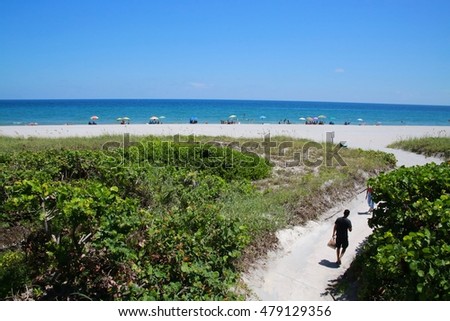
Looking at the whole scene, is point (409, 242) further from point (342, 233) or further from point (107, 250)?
point (107, 250)

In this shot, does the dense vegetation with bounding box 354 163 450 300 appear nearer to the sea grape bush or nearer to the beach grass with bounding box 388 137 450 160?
the sea grape bush

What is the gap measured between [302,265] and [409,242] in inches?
136

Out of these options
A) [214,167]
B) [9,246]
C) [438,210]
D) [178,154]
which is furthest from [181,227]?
[178,154]

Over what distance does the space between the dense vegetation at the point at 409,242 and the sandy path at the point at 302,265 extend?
0.86 m

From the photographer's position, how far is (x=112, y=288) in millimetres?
5234

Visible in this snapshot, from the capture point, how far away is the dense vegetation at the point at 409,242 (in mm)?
→ 4074

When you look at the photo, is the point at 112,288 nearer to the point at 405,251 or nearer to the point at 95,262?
the point at 95,262

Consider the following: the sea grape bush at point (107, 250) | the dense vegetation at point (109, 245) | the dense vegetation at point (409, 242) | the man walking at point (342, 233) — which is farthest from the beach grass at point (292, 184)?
the dense vegetation at point (409, 242)

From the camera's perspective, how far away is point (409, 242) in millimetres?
4555

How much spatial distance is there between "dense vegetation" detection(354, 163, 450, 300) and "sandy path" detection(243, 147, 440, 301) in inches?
34.0

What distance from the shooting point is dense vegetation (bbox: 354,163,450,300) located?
407cm

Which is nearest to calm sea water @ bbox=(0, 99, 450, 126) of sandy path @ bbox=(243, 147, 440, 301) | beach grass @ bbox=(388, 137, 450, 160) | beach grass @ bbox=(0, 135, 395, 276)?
beach grass @ bbox=(388, 137, 450, 160)

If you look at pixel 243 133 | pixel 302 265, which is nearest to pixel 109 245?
pixel 302 265

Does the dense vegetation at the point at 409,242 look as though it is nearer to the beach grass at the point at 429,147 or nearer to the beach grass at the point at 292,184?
the beach grass at the point at 292,184
